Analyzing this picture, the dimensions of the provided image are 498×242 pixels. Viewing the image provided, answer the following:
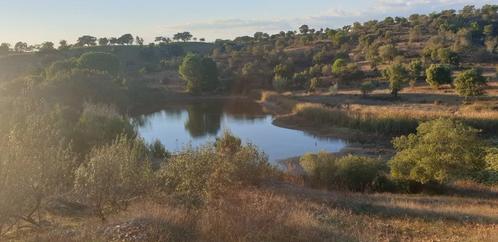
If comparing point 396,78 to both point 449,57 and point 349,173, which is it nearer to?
point 449,57

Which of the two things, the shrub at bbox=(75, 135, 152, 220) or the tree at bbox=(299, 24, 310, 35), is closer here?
the shrub at bbox=(75, 135, 152, 220)

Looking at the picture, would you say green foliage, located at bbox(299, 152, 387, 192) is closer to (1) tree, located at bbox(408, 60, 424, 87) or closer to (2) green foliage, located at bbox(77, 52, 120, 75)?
(1) tree, located at bbox(408, 60, 424, 87)

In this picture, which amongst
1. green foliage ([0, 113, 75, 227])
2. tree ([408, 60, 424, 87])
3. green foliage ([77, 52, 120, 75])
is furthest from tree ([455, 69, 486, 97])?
green foliage ([77, 52, 120, 75])

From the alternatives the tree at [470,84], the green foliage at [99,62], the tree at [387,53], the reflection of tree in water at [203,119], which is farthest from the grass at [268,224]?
the green foliage at [99,62]

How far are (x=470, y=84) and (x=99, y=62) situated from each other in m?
64.2

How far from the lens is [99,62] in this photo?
92.1m

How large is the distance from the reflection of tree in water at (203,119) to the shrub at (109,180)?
38.7 meters

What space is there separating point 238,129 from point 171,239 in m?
46.2

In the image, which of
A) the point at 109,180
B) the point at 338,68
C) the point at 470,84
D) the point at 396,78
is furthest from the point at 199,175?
the point at 338,68

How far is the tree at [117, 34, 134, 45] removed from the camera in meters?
160

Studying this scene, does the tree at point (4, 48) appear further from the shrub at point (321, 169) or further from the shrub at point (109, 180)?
the shrub at point (109, 180)

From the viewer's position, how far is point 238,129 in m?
57.1

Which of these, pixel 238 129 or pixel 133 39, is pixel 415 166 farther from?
pixel 133 39

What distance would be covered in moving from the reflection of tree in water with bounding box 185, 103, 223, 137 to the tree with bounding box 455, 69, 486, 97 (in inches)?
1075
